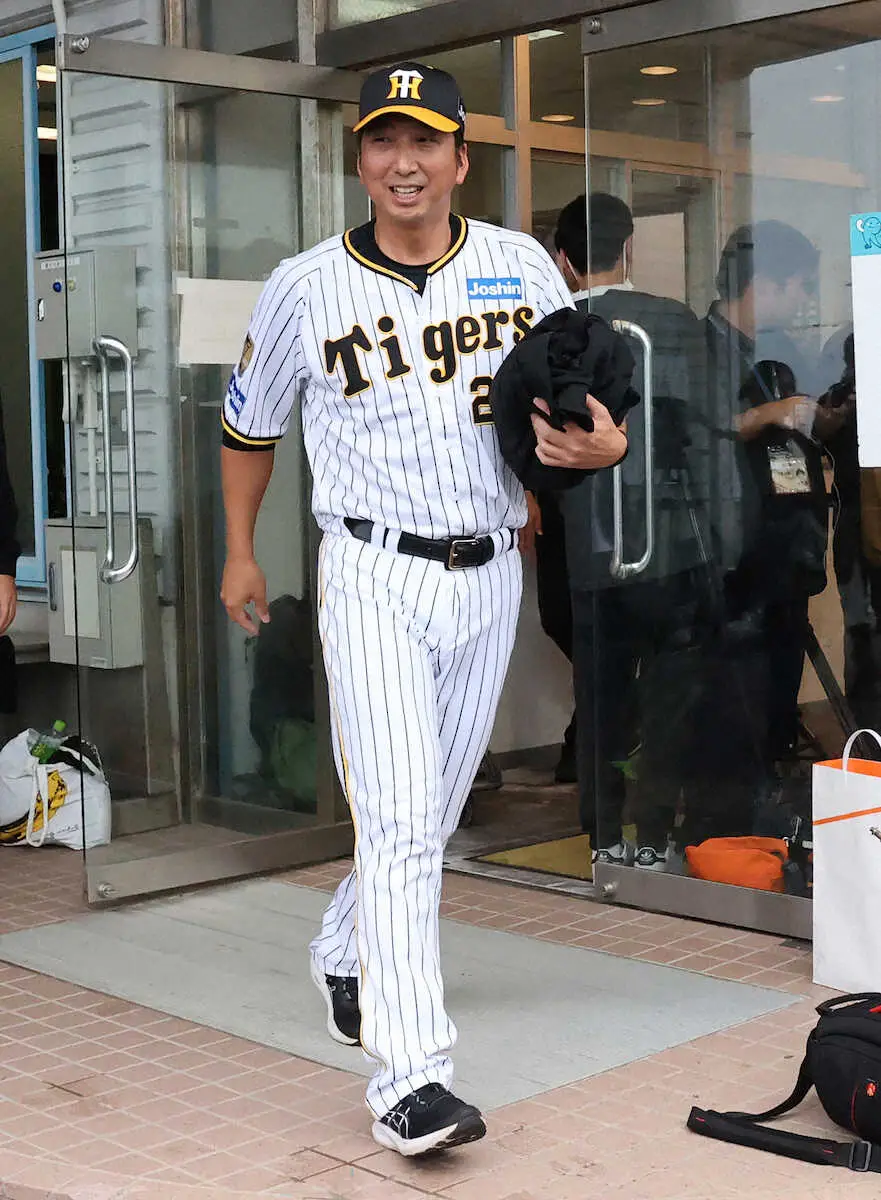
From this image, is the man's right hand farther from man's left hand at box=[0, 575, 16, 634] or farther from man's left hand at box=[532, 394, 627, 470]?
man's left hand at box=[0, 575, 16, 634]

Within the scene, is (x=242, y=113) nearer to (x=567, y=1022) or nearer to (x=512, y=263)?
(x=512, y=263)

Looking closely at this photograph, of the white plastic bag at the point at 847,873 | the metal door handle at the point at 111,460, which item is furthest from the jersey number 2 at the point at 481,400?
the metal door handle at the point at 111,460

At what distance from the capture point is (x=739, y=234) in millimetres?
4867

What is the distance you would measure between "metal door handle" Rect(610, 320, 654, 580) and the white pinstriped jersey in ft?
4.43

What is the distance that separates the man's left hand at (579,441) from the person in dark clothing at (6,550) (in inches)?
81.2

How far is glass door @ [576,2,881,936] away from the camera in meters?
4.70

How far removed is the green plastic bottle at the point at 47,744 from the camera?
660cm

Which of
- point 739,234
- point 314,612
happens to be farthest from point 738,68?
point 314,612

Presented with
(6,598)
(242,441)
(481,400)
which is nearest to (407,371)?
(481,400)

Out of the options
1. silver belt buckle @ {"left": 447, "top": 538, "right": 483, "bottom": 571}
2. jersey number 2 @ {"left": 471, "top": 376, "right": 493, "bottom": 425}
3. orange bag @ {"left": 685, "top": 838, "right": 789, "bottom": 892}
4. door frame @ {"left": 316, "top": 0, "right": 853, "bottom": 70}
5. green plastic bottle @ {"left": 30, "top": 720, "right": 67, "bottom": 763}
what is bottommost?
orange bag @ {"left": 685, "top": 838, "right": 789, "bottom": 892}

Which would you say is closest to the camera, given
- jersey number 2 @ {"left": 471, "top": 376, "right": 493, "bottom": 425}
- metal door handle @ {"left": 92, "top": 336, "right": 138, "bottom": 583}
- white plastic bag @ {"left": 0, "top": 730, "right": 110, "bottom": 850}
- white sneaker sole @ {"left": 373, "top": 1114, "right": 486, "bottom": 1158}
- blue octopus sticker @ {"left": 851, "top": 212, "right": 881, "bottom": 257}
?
white sneaker sole @ {"left": 373, "top": 1114, "right": 486, "bottom": 1158}

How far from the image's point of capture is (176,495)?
579cm

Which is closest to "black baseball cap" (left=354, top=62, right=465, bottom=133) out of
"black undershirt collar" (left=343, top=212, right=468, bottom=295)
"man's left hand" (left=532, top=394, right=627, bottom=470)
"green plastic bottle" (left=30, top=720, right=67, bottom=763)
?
"black undershirt collar" (left=343, top=212, right=468, bottom=295)

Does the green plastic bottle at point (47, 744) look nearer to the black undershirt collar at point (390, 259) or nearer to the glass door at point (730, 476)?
the glass door at point (730, 476)
